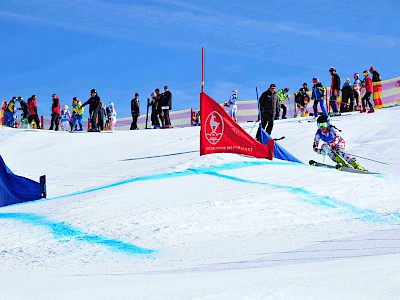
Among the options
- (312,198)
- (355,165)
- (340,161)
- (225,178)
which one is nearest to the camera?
(312,198)

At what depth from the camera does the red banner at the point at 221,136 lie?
1204 centimetres

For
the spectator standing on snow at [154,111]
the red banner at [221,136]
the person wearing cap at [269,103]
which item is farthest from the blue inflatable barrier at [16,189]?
the spectator standing on snow at [154,111]

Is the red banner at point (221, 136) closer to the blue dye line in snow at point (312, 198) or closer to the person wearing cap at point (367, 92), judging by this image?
the blue dye line in snow at point (312, 198)

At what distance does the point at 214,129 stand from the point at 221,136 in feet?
0.57

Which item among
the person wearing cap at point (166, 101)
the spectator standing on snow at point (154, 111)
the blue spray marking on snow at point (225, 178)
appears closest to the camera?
the blue spray marking on snow at point (225, 178)

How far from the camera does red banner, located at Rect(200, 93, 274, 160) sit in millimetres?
12039

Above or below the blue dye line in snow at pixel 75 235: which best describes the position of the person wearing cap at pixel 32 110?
above

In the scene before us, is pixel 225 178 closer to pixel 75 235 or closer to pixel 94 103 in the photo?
pixel 75 235

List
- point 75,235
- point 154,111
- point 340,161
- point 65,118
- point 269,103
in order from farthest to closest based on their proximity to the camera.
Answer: point 65,118
point 154,111
point 269,103
point 340,161
point 75,235

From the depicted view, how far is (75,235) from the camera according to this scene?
7.15 m

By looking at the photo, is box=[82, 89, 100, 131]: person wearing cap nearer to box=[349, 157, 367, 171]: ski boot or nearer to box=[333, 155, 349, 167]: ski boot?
box=[333, 155, 349, 167]: ski boot

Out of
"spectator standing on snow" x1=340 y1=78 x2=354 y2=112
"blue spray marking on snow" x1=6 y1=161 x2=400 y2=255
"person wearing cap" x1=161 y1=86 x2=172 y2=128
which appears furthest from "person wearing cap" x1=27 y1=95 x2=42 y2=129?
"blue spray marking on snow" x1=6 y1=161 x2=400 y2=255

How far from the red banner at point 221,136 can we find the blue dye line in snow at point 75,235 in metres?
4.39

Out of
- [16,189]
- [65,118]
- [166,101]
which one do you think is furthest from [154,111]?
[16,189]
